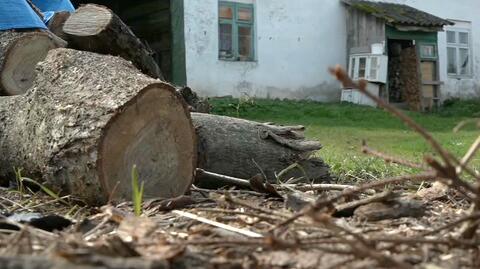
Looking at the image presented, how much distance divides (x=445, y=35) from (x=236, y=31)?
6.47 metres

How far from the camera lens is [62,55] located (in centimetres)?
335

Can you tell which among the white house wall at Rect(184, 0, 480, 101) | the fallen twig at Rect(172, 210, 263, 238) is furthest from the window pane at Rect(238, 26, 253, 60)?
the fallen twig at Rect(172, 210, 263, 238)

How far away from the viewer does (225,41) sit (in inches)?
561

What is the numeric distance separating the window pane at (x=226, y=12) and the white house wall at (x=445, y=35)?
506 cm

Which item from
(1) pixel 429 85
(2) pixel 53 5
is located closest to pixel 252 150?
(2) pixel 53 5

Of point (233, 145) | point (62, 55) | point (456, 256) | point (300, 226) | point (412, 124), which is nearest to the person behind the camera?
point (412, 124)

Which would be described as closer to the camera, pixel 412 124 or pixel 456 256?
pixel 412 124

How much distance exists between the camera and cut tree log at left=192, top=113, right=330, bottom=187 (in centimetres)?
361

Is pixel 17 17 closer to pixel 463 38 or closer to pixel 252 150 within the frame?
pixel 252 150

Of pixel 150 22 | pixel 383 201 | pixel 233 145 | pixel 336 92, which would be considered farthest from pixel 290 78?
pixel 383 201

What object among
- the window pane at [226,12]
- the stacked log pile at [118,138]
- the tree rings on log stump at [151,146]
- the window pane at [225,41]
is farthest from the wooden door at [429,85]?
the tree rings on log stump at [151,146]

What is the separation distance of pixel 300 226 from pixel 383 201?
1.85 feet

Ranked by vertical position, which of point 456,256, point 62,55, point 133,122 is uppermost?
point 62,55

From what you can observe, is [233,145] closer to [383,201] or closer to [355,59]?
[383,201]
